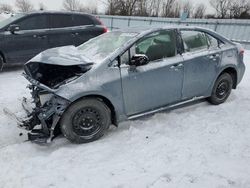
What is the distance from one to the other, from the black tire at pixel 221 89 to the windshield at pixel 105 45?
2.00 m

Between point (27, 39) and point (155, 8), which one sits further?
point (155, 8)

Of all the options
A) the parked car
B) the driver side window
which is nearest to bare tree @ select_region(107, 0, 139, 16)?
the parked car

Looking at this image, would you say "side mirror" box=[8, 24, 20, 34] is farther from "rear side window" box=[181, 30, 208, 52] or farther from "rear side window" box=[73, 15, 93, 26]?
"rear side window" box=[181, 30, 208, 52]

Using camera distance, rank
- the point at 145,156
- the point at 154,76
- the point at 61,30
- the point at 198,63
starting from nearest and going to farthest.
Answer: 1. the point at 145,156
2. the point at 154,76
3. the point at 198,63
4. the point at 61,30

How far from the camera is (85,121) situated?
3623mm

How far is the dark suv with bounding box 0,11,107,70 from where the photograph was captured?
7043 mm

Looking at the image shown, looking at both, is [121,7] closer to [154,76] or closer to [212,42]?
[212,42]

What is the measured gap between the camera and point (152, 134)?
12.8 feet

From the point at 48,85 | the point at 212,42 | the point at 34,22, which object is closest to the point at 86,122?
the point at 48,85

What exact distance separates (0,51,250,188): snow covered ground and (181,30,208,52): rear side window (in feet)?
3.85

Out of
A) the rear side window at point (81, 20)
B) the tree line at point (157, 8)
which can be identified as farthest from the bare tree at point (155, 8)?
the rear side window at point (81, 20)

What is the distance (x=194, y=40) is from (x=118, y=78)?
5.70 ft

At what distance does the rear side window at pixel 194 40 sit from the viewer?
443 cm

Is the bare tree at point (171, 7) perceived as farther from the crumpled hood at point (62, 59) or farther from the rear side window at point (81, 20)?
the crumpled hood at point (62, 59)
